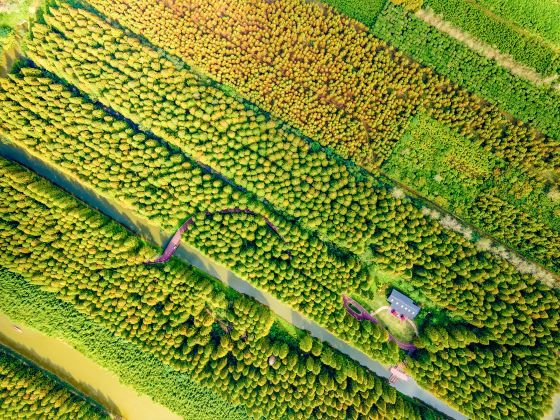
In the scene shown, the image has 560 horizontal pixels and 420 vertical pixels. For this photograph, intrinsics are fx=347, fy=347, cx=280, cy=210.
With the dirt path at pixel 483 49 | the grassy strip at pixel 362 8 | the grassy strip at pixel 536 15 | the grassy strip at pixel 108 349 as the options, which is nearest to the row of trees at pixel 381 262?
the grassy strip at pixel 108 349

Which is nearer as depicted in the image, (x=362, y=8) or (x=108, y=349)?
(x=362, y=8)

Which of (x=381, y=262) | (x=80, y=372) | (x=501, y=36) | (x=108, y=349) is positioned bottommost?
(x=80, y=372)

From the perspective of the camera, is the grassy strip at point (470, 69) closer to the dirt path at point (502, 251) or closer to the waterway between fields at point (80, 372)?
the dirt path at point (502, 251)

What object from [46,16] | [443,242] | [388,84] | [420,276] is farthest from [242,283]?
[46,16]

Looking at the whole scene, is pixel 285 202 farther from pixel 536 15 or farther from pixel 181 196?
pixel 536 15

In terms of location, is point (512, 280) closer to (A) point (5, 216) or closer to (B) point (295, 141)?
(B) point (295, 141)

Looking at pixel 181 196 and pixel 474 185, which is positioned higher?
pixel 474 185

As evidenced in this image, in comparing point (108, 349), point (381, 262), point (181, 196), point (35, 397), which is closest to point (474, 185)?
point (381, 262)
